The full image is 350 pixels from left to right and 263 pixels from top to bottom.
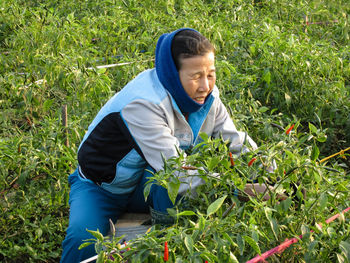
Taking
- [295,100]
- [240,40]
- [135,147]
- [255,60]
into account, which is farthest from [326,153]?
[135,147]

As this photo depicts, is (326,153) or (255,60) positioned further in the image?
(255,60)

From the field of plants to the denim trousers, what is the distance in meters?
0.21

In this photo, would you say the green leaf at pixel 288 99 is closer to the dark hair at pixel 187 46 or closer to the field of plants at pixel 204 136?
the field of plants at pixel 204 136

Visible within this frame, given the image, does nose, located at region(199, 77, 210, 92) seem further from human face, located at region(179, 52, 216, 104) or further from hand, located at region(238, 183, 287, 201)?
hand, located at region(238, 183, 287, 201)

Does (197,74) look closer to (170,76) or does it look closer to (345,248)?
(170,76)

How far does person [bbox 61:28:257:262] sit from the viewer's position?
2162 millimetres

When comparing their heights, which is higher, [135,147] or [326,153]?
[135,147]

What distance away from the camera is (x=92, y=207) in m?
2.31

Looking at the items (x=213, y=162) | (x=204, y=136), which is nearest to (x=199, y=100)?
(x=204, y=136)

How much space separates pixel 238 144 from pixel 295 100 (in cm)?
118

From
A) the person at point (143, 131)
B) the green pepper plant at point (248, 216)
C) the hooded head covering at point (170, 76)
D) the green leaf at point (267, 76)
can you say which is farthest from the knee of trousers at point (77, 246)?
the green leaf at point (267, 76)

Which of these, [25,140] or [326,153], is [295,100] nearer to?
[326,153]

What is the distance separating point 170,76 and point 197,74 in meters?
0.10

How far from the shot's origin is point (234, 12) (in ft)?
15.3
